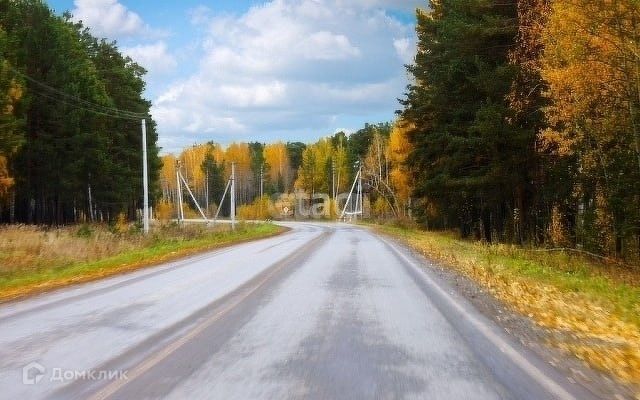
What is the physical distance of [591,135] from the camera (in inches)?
714

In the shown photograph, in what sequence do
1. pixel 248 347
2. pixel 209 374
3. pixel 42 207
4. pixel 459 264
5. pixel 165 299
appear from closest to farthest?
1. pixel 209 374
2. pixel 248 347
3. pixel 165 299
4. pixel 459 264
5. pixel 42 207

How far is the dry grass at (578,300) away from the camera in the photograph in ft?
21.4

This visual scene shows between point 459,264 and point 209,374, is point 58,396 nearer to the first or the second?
point 209,374

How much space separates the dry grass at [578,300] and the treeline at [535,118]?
3227 millimetres

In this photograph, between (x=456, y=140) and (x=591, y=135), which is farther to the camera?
(x=456, y=140)

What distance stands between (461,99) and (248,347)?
25.6 metres

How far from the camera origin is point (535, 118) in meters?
23.4

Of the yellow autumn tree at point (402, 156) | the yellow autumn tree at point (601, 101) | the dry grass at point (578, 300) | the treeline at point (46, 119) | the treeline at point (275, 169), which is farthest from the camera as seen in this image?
the treeline at point (275, 169)

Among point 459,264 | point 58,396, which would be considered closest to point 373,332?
point 58,396

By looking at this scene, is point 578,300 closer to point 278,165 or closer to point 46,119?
point 46,119

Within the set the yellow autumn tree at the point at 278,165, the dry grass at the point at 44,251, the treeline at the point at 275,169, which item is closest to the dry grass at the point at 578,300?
the dry grass at the point at 44,251

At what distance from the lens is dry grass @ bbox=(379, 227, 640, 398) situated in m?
6.52

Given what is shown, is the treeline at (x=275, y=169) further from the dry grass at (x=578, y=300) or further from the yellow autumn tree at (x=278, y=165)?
the dry grass at (x=578, y=300)

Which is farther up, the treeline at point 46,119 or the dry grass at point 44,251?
the treeline at point 46,119
